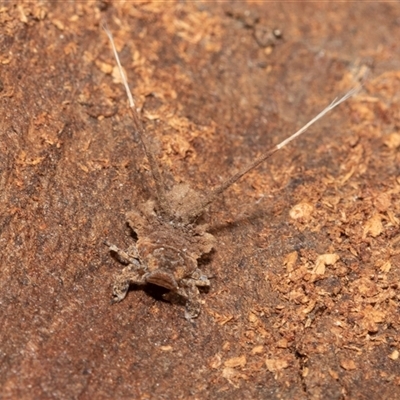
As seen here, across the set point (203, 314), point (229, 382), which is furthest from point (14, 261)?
point (229, 382)

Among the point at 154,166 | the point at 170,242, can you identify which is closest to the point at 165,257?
the point at 170,242

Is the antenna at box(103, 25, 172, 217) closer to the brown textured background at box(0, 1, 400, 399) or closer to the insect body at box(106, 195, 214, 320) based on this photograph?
the insect body at box(106, 195, 214, 320)

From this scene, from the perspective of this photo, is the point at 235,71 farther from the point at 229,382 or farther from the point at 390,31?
the point at 229,382

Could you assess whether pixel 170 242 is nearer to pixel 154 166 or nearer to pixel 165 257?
pixel 165 257

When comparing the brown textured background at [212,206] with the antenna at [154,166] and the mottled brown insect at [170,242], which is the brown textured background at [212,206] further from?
the antenna at [154,166]

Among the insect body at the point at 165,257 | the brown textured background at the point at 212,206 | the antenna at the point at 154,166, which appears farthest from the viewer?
the antenna at the point at 154,166

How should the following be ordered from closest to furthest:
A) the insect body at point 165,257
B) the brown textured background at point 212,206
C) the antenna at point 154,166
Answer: the brown textured background at point 212,206 < the insect body at point 165,257 < the antenna at point 154,166

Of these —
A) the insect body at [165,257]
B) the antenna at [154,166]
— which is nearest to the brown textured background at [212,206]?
the insect body at [165,257]

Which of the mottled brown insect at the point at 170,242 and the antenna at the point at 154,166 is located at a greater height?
the antenna at the point at 154,166
